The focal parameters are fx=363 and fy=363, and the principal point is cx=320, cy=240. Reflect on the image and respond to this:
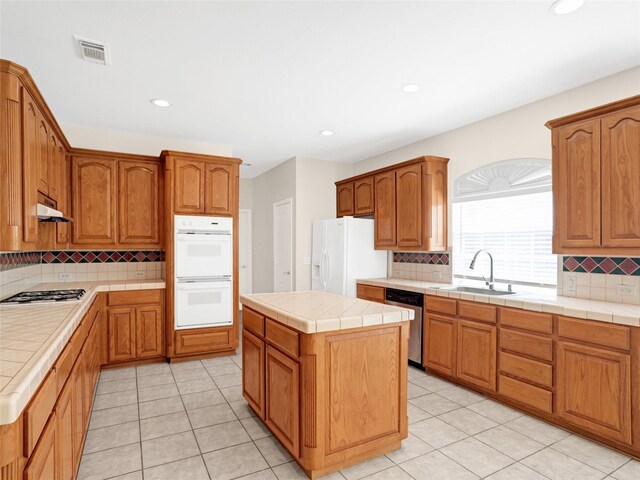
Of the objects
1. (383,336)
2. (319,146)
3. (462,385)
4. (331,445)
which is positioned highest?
(319,146)

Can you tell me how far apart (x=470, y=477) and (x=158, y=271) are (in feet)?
13.1

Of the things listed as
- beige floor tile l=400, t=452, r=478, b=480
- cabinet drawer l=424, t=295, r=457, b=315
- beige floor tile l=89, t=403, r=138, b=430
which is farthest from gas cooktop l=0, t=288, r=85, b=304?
cabinet drawer l=424, t=295, r=457, b=315

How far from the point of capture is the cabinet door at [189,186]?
→ 407 centimetres

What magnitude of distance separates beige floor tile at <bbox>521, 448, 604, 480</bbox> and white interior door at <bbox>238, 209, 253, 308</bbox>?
5.85 meters

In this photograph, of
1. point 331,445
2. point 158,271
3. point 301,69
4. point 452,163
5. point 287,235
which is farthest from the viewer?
point 287,235

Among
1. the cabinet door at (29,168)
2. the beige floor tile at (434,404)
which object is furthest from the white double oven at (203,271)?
the beige floor tile at (434,404)

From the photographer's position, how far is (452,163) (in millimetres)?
4266

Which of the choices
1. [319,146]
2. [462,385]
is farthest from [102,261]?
[462,385]

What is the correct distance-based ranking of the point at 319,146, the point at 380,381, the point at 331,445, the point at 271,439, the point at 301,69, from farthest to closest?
the point at 319,146 < the point at 301,69 < the point at 271,439 < the point at 380,381 < the point at 331,445

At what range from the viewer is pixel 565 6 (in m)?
2.07

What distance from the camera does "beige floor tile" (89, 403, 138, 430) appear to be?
2.71 meters

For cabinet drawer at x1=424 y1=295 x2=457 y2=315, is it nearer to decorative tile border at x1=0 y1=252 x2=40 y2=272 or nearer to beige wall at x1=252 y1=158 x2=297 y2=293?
beige wall at x1=252 y1=158 x2=297 y2=293

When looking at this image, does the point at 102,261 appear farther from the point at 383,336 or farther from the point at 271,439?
the point at 383,336

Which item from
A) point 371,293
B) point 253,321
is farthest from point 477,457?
point 371,293
